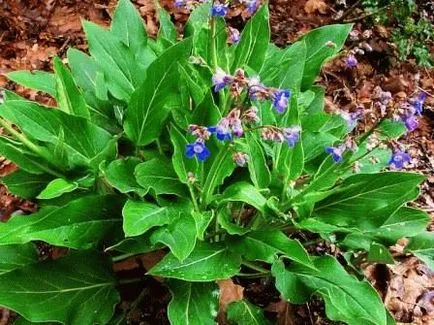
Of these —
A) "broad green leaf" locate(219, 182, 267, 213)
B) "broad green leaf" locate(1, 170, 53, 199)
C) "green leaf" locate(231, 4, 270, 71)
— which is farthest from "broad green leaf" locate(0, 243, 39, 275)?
"green leaf" locate(231, 4, 270, 71)

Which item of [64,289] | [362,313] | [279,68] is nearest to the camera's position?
[362,313]

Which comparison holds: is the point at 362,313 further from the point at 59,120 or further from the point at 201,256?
the point at 59,120

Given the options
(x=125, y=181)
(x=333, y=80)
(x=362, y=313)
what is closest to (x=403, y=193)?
(x=362, y=313)

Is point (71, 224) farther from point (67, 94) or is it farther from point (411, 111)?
point (411, 111)

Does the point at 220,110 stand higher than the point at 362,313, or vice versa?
the point at 220,110

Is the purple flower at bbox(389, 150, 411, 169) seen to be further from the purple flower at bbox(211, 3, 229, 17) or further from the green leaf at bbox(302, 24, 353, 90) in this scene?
the green leaf at bbox(302, 24, 353, 90)

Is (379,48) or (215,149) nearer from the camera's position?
(215,149)

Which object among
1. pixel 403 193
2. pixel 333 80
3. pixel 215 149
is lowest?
pixel 333 80

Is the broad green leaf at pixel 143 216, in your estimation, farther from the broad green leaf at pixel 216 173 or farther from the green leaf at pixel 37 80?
the green leaf at pixel 37 80
